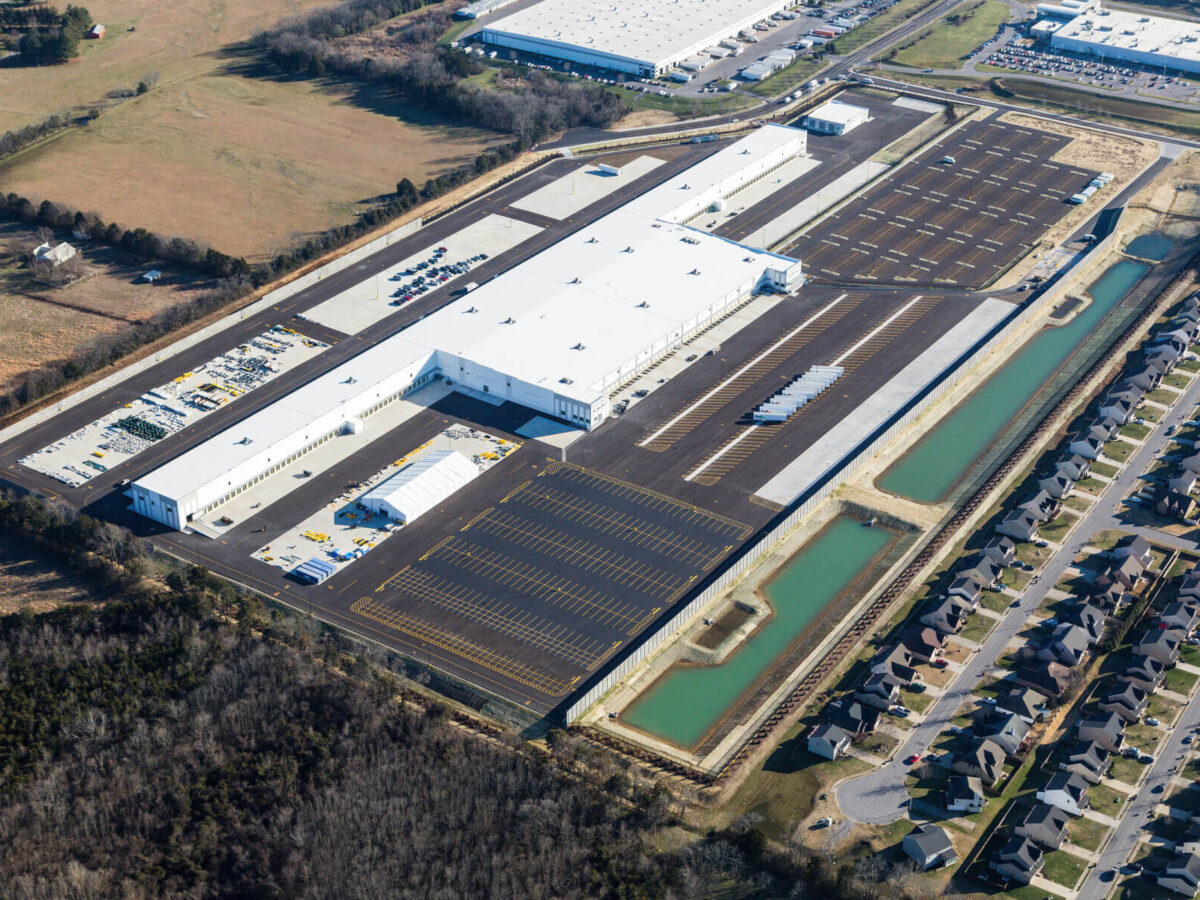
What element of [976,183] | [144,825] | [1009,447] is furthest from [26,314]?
[976,183]

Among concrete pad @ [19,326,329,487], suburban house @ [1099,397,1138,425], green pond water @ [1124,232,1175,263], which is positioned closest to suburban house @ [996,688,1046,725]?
suburban house @ [1099,397,1138,425]

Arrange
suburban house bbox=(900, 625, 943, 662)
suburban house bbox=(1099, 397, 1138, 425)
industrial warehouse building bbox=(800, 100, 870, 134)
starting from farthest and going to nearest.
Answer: industrial warehouse building bbox=(800, 100, 870, 134) → suburban house bbox=(1099, 397, 1138, 425) → suburban house bbox=(900, 625, 943, 662)

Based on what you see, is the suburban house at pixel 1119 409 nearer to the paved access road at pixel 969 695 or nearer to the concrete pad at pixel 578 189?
the paved access road at pixel 969 695

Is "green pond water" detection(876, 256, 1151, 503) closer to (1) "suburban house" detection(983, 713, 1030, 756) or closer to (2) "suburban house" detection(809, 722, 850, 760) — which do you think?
(1) "suburban house" detection(983, 713, 1030, 756)

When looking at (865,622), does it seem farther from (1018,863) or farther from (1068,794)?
(1018,863)

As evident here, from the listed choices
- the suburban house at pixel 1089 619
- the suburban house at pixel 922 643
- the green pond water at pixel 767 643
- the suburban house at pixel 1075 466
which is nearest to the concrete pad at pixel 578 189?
the green pond water at pixel 767 643
